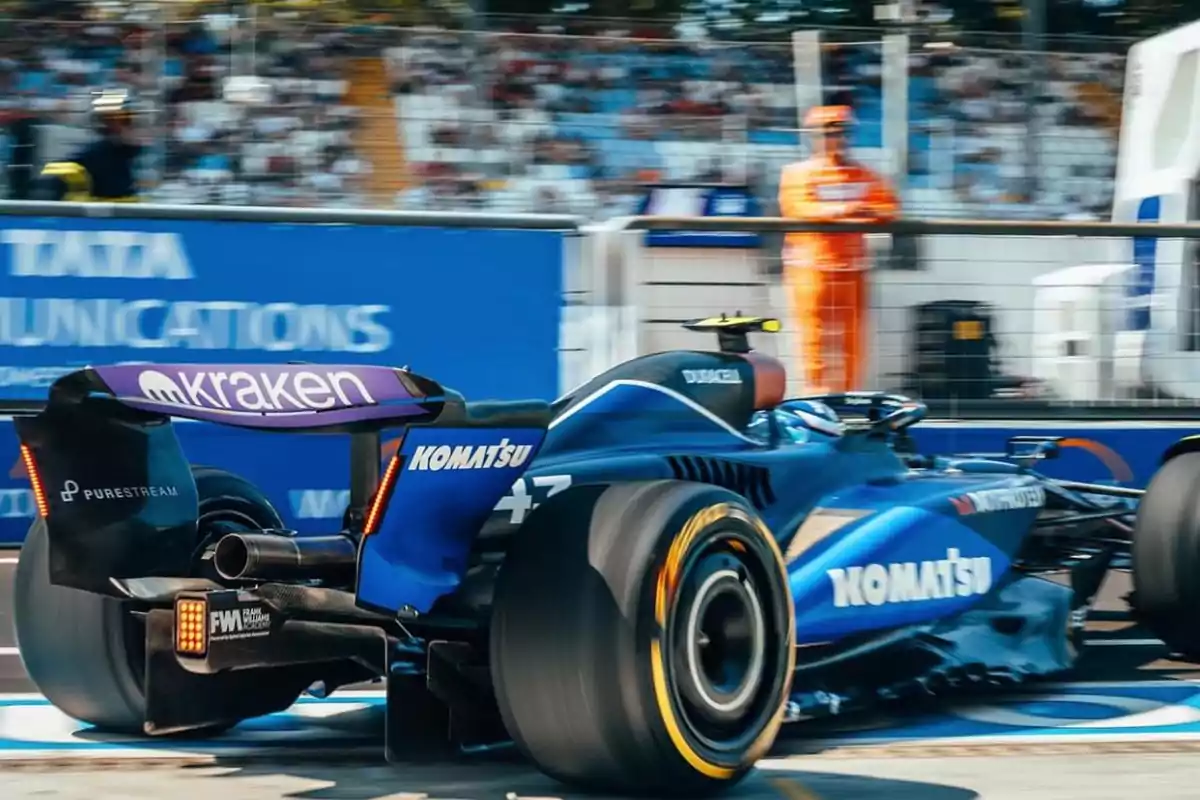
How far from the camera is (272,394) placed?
13.7 ft

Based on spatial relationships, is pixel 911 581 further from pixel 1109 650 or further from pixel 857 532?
pixel 1109 650

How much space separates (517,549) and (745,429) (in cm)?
153

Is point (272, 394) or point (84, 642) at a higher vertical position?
point (272, 394)

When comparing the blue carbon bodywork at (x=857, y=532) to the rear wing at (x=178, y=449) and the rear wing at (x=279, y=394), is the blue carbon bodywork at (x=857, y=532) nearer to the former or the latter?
the rear wing at (x=178, y=449)

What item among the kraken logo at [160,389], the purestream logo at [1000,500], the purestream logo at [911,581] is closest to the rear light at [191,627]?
the kraken logo at [160,389]

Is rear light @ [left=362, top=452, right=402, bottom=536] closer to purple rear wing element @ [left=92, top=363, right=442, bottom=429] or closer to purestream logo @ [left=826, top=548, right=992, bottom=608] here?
purple rear wing element @ [left=92, top=363, right=442, bottom=429]

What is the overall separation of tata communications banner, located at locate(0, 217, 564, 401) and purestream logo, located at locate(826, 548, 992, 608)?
2840 mm

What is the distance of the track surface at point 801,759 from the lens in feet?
14.8

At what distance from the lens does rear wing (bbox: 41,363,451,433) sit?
163 inches

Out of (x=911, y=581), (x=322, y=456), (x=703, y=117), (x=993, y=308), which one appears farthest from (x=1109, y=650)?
(x=703, y=117)

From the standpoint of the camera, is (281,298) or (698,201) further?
(698,201)

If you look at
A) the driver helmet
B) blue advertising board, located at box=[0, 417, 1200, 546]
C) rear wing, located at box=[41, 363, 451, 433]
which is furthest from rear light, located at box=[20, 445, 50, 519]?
blue advertising board, located at box=[0, 417, 1200, 546]

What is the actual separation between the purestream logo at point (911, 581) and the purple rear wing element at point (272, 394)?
1688mm

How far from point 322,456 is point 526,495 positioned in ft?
11.5
